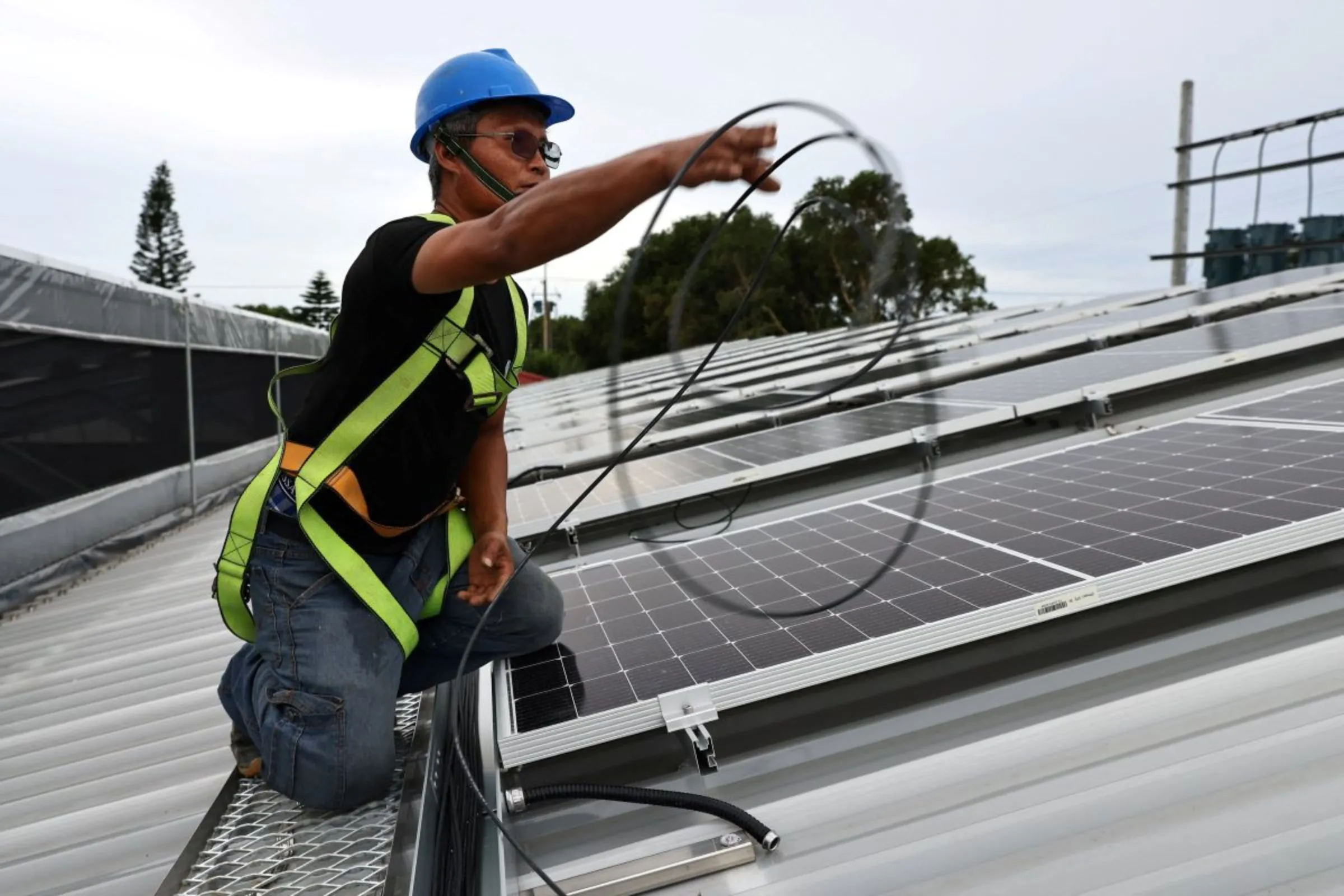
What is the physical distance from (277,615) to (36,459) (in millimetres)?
5235

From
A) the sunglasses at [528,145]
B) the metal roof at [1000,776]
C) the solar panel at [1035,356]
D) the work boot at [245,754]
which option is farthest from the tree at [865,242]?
the work boot at [245,754]

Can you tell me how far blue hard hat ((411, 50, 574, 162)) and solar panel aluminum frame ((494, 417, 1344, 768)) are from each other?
1703mm

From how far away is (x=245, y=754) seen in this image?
298cm

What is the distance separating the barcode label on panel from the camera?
262 cm

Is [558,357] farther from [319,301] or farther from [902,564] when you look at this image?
[319,301]

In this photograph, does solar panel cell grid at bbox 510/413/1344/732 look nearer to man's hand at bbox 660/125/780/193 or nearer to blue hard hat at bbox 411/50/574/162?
man's hand at bbox 660/125/780/193

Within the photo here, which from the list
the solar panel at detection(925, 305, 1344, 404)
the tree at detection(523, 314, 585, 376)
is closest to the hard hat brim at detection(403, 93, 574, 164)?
the solar panel at detection(925, 305, 1344, 404)

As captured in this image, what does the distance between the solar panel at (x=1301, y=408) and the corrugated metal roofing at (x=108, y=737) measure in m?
4.69

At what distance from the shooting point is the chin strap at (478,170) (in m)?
2.59

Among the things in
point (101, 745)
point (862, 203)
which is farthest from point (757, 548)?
point (101, 745)

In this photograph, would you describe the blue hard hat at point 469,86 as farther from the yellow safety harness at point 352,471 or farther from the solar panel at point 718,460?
the solar panel at point 718,460

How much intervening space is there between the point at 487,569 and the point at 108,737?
6.67 ft

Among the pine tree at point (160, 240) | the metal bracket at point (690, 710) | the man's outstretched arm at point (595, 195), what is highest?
the pine tree at point (160, 240)

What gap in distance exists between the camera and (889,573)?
3.14m
